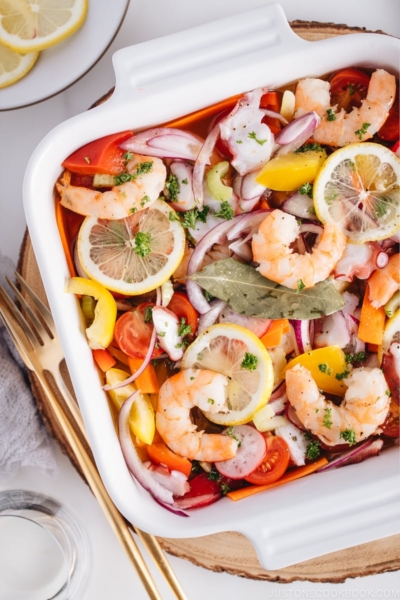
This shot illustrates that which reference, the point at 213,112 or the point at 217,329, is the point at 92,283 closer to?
the point at 217,329

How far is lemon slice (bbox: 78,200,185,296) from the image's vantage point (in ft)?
6.47

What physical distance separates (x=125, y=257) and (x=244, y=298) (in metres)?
0.39

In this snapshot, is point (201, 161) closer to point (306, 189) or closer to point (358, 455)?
point (306, 189)

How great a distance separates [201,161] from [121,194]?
0.30 metres

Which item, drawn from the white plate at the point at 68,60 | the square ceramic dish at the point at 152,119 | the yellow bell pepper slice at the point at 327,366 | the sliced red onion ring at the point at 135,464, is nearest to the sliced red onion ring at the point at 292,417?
the yellow bell pepper slice at the point at 327,366

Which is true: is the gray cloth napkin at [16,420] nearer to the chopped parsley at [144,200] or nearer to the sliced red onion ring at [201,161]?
the chopped parsley at [144,200]

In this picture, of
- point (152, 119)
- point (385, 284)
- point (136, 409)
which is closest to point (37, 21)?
point (152, 119)

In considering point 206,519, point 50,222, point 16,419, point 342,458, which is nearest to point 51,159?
point 50,222

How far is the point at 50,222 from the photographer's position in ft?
6.40

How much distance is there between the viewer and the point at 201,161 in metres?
2.05

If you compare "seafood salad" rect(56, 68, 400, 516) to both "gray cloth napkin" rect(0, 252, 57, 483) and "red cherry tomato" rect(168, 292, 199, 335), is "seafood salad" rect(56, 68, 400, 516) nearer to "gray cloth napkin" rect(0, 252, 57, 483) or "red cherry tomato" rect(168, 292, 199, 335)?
"red cherry tomato" rect(168, 292, 199, 335)

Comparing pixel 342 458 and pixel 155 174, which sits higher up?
pixel 155 174

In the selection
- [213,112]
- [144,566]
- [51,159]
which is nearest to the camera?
[51,159]

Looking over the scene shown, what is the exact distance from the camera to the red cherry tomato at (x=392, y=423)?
2.12 meters
